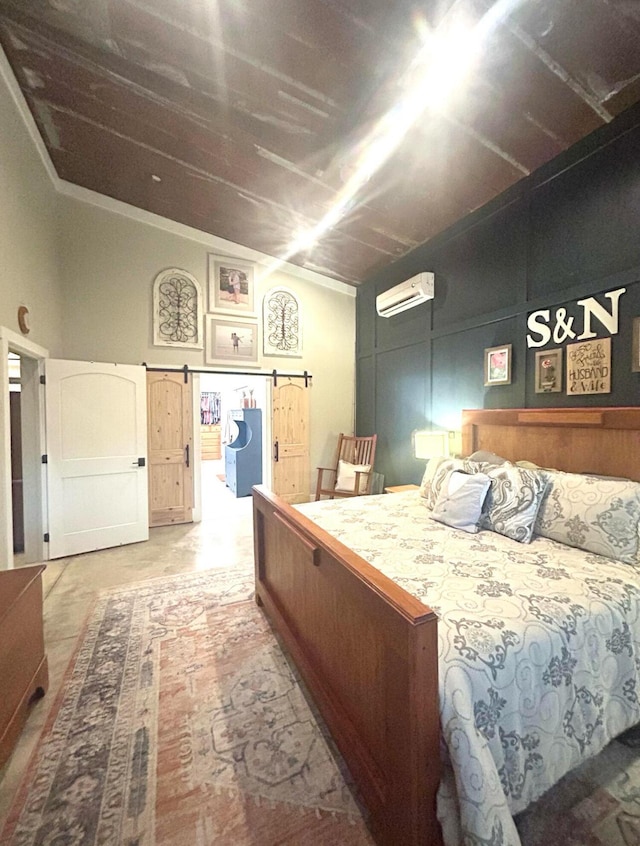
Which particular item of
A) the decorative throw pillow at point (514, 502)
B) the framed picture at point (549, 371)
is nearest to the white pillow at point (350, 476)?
the framed picture at point (549, 371)

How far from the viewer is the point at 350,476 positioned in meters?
4.70

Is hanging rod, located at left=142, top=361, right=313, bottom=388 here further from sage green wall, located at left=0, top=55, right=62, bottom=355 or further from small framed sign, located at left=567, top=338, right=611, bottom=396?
small framed sign, located at left=567, top=338, right=611, bottom=396

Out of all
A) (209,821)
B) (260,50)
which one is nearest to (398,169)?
(260,50)

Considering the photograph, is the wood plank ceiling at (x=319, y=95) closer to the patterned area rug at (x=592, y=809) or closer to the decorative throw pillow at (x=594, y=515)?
the decorative throw pillow at (x=594, y=515)

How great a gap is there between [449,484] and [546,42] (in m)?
2.35

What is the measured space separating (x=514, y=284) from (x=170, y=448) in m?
3.95

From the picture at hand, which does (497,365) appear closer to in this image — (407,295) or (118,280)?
(407,295)

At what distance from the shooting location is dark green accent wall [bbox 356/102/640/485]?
2242 mm

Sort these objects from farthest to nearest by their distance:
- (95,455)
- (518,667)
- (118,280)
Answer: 1. (118,280)
2. (95,455)
3. (518,667)

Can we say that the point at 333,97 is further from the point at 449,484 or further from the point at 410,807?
the point at 410,807

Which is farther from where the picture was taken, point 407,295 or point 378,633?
point 407,295

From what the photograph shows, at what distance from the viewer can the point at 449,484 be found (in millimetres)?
2236

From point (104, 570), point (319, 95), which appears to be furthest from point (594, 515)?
point (104, 570)

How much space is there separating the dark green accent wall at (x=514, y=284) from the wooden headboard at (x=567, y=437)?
0.49 ft
